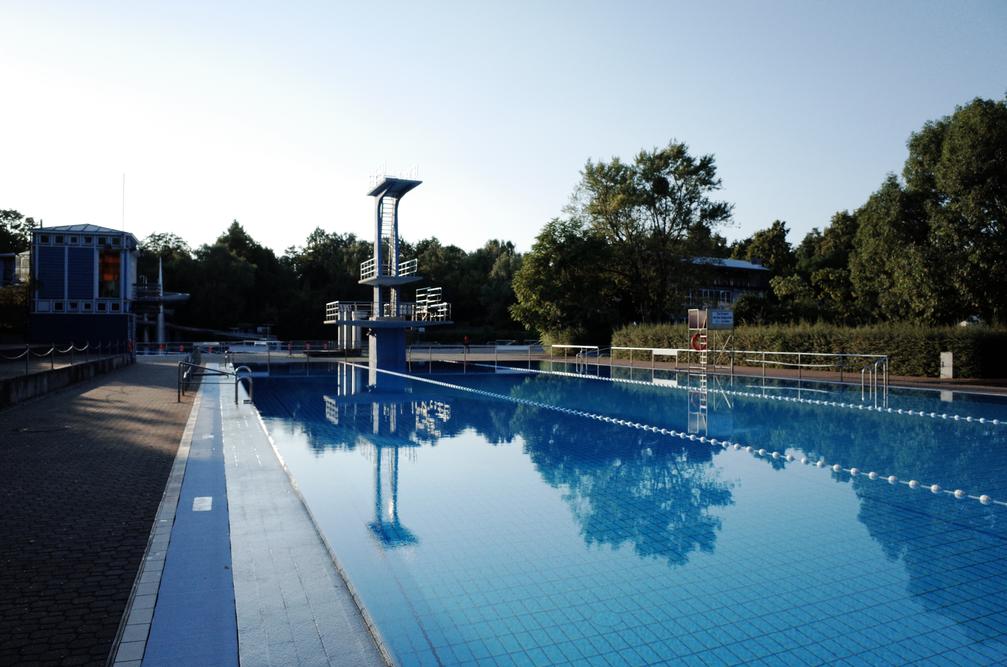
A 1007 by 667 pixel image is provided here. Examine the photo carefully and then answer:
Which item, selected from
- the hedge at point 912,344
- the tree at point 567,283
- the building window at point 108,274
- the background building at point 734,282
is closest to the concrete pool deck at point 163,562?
the hedge at point 912,344

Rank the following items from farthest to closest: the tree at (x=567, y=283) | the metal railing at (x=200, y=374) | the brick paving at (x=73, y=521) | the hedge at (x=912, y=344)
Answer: the tree at (x=567, y=283) < the hedge at (x=912, y=344) < the metal railing at (x=200, y=374) < the brick paving at (x=73, y=521)

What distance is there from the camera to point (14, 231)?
2010 inches

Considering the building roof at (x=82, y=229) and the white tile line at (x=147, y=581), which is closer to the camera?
the white tile line at (x=147, y=581)

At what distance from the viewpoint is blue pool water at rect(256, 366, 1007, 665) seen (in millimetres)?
4090

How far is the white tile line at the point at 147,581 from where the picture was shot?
330 cm

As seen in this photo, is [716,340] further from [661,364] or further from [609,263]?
[609,263]

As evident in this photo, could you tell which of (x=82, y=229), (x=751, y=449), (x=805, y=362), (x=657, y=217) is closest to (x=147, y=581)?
(x=751, y=449)

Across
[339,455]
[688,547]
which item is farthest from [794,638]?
[339,455]

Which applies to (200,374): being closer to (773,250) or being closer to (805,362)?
(805,362)

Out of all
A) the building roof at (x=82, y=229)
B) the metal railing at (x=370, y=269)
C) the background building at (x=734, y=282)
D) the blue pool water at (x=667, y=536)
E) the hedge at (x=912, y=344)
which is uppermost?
the building roof at (x=82, y=229)

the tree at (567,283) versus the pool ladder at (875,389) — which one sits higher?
the tree at (567,283)

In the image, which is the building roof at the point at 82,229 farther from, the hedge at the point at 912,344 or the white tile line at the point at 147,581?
the white tile line at the point at 147,581

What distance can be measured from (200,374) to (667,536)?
1876 cm

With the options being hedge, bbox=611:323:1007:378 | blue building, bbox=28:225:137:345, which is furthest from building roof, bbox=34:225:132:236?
hedge, bbox=611:323:1007:378
